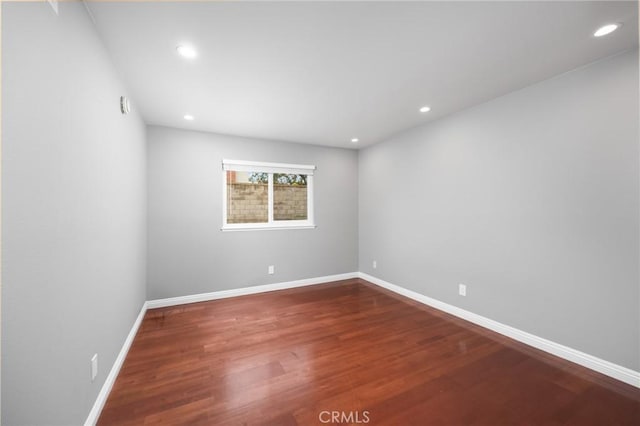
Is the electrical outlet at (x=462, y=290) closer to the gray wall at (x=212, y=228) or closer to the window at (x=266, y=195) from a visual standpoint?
the gray wall at (x=212, y=228)

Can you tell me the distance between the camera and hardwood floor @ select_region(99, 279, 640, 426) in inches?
63.2

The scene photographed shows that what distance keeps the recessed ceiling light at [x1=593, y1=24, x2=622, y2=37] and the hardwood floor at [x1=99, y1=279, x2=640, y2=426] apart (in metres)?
2.49

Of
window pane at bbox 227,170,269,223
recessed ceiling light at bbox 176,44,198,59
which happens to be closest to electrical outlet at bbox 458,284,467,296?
window pane at bbox 227,170,269,223

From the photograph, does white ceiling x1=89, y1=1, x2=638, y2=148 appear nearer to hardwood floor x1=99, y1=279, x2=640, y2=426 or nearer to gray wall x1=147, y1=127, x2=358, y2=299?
gray wall x1=147, y1=127, x2=358, y2=299

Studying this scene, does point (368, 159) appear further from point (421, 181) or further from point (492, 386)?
point (492, 386)

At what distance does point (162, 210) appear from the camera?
3.45 m

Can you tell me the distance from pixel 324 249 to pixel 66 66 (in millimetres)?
3835

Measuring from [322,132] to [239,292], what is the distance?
2.73 meters

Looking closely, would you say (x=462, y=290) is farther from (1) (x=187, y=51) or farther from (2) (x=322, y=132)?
(1) (x=187, y=51)

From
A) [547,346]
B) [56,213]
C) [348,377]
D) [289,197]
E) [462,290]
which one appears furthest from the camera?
[289,197]

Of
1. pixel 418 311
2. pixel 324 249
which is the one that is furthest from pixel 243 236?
pixel 418 311

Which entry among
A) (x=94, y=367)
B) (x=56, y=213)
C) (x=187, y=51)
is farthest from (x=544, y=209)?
(x=94, y=367)

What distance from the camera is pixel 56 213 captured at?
117 centimetres

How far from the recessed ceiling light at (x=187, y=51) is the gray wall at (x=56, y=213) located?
1.58ft
